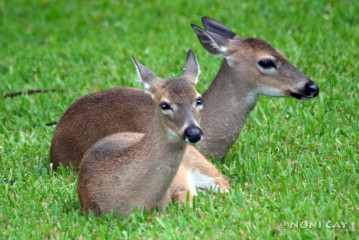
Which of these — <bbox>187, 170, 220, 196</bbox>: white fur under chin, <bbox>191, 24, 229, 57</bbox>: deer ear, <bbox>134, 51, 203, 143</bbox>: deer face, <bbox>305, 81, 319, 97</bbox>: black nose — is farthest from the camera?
<bbox>191, 24, 229, 57</bbox>: deer ear

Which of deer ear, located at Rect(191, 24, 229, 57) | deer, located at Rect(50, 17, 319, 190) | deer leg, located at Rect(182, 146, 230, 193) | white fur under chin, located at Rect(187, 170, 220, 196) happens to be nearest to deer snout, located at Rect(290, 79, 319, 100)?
deer, located at Rect(50, 17, 319, 190)

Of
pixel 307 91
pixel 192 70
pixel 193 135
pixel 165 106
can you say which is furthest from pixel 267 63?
pixel 193 135

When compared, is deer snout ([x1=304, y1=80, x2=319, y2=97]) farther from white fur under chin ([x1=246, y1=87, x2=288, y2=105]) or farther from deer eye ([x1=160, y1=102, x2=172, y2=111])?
deer eye ([x1=160, y1=102, x2=172, y2=111])

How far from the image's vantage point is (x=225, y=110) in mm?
7539

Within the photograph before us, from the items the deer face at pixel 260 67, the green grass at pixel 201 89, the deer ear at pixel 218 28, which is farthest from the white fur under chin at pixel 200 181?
the deer ear at pixel 218 28

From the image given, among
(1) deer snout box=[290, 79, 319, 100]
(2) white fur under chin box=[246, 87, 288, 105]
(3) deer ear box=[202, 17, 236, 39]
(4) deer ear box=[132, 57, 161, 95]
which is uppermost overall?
(4) deer ear box=[132, 57, 161, 95]

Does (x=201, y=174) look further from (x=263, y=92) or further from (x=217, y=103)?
(x=263, y=92)

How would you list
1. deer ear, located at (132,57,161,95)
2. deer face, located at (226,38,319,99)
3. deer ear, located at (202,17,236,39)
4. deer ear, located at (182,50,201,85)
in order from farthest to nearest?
1. deer ear, located at (202,17,236,39)
2. deer face, located at (226,38,319,99)
3. deer ear, located at (182,50,201,85)
4. deer ear, located at (132,57,161,95)

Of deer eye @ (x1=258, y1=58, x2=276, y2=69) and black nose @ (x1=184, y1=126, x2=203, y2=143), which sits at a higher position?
black nose @ (x1=184, y1=126, x2=203, y2=143)

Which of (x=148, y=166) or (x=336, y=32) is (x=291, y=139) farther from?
(x=336, y=32)

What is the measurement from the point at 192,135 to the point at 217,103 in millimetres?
2146

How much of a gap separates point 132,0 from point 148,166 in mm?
8833

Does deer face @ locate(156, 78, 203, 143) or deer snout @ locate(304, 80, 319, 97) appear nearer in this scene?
deer face @ locate(156, 78, 203, 143)

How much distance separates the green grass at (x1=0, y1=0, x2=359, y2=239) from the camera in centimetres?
560
